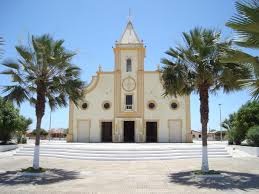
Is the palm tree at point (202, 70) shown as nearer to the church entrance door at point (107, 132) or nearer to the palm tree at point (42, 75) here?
the palm tree at point (42, 75)

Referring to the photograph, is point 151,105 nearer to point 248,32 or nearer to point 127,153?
point 127,153

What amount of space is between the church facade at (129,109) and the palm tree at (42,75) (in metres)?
17.0

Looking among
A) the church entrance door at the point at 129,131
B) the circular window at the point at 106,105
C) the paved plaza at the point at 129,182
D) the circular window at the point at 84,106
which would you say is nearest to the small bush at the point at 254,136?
the paved plaza at the point at 129,182

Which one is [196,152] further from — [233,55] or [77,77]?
[233,55]

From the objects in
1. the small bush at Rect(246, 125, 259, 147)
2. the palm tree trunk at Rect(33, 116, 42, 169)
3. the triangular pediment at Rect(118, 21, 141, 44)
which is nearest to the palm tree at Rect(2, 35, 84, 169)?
the palm tree trunk at Rect(33, 116, 42, 169)

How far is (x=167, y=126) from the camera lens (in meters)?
31.9

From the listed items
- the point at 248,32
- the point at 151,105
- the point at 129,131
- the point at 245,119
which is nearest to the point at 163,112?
the point at 151,105

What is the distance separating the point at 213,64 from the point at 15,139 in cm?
2554

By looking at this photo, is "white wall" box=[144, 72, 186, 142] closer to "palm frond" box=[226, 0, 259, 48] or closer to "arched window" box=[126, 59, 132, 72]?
"arched window" box=[126, 59, 132, 72]

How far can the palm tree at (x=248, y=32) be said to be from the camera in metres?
6.84

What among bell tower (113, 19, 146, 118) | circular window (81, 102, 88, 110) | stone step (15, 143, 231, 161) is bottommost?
stone step (15, 143, 231, 161)

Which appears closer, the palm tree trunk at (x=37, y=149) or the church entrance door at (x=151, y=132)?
the palm tree trunk at (x=37, y=149)

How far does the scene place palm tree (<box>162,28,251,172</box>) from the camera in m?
12.8

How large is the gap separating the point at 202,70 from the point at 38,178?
835cm
